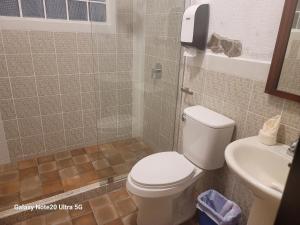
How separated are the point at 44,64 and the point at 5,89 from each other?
0.39 meters

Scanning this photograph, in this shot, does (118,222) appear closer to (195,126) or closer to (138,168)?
(138,168)

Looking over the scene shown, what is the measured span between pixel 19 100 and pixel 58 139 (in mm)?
553

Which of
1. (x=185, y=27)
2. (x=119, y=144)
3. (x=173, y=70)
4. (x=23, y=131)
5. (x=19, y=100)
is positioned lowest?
(x=119, y=144)

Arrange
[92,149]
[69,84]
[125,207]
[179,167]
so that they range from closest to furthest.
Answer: [179,167] → [125,207] → [69,84] → [92,149]

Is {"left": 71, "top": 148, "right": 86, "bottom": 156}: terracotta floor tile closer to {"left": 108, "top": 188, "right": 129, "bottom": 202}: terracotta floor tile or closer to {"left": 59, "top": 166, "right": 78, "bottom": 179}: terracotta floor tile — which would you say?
{"left": 59, "top": 166, "right": 78, "bottom": 179}: terracotta floor tile

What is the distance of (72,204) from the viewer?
5.80 ft

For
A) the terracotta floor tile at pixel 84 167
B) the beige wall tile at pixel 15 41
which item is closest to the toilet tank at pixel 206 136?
the terracotta floor tile at pixel 84 167

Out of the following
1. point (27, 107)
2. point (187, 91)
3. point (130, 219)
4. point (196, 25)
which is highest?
point (196, 25)

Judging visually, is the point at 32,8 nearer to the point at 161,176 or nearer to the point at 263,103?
the point at 161,176

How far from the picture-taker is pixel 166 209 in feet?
4.96

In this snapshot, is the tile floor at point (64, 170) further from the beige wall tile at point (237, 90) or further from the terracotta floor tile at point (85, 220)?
the beige wall tile at point (237, 90)

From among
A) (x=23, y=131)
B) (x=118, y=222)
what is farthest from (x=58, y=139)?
(x=118, y=222)

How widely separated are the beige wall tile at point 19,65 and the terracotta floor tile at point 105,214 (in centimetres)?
134

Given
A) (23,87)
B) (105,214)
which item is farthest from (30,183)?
(23,87)
